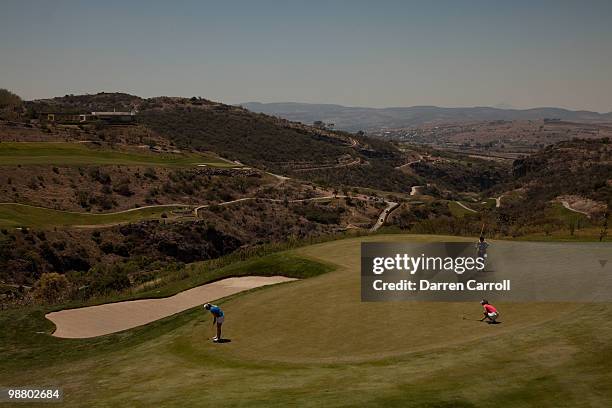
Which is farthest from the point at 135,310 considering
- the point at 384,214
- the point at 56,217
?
the point at 384,214

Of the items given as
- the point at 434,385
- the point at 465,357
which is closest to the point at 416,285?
the point at 465,357

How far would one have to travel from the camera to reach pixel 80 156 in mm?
96875

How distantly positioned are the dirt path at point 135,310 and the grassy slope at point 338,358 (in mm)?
2780

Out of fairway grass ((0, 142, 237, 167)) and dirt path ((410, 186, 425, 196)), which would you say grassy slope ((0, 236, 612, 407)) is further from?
dirt path ((410, 186, 425, 196))

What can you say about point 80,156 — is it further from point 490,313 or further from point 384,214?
point 490,313

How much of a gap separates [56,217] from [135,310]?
46.2 m

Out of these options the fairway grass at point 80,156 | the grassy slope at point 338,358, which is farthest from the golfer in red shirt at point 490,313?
the fairway grass at point 80,156

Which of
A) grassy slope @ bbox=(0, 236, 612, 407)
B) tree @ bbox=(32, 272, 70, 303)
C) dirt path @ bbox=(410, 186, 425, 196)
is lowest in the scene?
dirt path @ bbox=(410, 186, 425, 196)

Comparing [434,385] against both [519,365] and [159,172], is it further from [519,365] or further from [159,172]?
[159,172]

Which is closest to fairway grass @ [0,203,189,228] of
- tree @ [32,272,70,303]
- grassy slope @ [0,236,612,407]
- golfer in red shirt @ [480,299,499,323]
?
tree @ [32,272,70,303]

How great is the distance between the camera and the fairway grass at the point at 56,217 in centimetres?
6694

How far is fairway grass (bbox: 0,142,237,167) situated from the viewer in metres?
88.4

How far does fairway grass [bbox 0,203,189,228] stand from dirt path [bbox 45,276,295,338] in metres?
38.4

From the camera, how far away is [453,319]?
1970 centimetres
